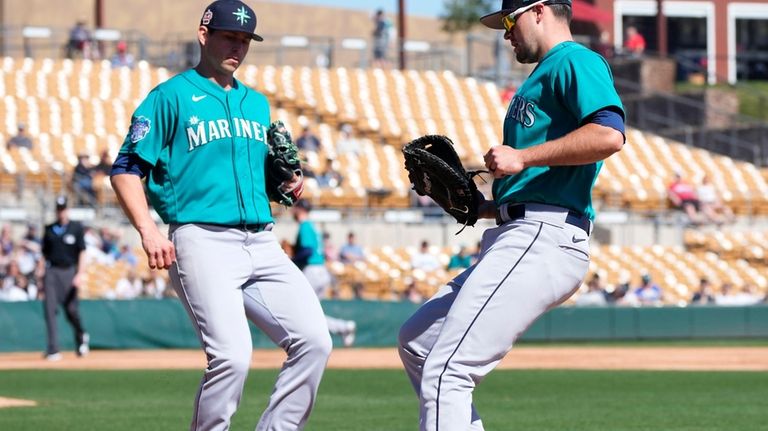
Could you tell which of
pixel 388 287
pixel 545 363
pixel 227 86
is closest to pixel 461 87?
pixel 388 287

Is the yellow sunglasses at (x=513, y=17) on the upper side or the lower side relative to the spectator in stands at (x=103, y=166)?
upper

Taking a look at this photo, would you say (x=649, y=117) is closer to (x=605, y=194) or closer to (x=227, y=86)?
(x=605, y=194)

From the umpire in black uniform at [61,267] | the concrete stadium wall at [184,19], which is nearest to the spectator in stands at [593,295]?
the umpire in black uniform at [61,267]

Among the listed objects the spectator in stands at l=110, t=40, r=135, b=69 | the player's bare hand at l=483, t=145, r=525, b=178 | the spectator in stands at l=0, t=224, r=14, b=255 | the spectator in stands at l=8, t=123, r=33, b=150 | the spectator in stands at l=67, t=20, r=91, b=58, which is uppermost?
the spectator in stands at l=67, t=20, r=91, b=58

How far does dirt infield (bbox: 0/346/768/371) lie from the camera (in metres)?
13.4

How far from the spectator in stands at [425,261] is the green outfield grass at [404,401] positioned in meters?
6.68

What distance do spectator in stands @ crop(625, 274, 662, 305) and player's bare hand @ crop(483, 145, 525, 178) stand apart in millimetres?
14703

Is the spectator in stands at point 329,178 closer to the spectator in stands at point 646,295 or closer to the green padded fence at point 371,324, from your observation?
the green padded fence at point 371,324

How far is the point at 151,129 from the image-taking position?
571cm

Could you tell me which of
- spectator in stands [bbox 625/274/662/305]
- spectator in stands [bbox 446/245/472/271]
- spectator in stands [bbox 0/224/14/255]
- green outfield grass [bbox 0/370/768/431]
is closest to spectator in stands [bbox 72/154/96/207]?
spectator in stands [bbox 0/224/14/255]

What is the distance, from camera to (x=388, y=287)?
18.9m

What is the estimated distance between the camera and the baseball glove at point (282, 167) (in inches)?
235

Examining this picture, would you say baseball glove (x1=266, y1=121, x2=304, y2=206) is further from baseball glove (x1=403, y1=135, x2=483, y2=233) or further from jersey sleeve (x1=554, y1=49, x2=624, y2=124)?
jersey sleeve (x1=554, y1=49, x2=624, y2=124)

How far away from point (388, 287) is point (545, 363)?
537 centimetres
